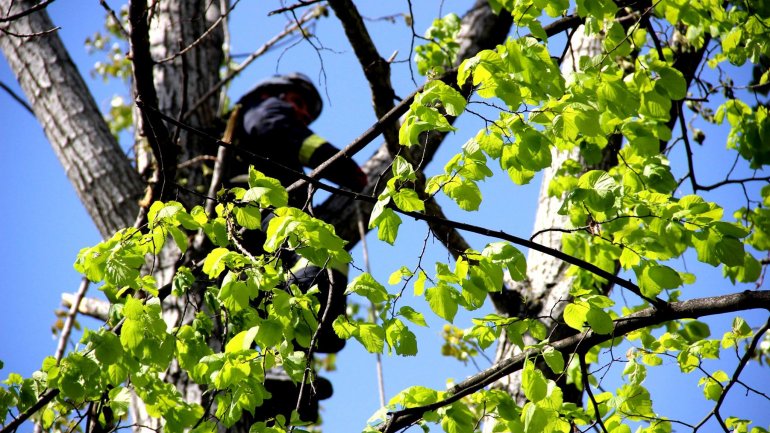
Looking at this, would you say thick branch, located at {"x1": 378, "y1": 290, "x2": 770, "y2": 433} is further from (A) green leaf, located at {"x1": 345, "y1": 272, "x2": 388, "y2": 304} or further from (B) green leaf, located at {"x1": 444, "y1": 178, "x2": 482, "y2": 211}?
(B) green leaf, located at {"x1": 444, "y1": 178, "x2": 482, "y2": 211}

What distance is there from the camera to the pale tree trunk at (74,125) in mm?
3428

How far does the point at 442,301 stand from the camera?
1897 mm

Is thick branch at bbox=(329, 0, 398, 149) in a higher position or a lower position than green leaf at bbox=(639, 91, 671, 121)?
higher

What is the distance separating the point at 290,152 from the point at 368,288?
1938mm

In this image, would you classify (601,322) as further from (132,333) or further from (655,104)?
(132,333)

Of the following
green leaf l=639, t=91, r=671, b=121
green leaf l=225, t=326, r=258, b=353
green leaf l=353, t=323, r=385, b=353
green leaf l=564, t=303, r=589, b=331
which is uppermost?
green leaf l=639, t=91, r=671, b=121

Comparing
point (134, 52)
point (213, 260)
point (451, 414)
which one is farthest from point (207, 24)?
point (451, 414)

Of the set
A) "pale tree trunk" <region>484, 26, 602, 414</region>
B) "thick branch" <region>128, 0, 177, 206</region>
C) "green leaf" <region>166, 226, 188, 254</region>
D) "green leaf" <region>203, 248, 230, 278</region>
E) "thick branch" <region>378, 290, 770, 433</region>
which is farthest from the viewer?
"pale tree trunk" <region>484, 26, 602, 414</region>

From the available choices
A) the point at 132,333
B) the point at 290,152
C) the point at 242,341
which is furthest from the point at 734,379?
the point at 290,152

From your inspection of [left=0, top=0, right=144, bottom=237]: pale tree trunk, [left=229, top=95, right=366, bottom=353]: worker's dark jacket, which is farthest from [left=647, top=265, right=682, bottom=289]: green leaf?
[left=0, top=0, right=144, bottom=237]: pale tree trunk

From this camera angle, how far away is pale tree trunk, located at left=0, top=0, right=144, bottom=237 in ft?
11.2

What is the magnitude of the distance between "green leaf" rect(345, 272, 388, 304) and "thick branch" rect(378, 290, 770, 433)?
1.01 ft

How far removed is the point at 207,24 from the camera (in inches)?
168

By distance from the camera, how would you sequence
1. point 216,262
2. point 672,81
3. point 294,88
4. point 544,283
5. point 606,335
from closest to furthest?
1. point 216,262
2. point 606,335
3. point 672,81
4. point 544,283
5. point 294,88
